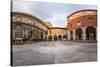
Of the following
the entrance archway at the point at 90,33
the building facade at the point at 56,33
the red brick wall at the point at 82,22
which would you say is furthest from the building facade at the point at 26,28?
the entrance archway at the point at 90,33

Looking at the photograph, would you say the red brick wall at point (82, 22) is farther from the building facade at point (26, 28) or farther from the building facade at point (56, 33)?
the building facade at point (26, 28)

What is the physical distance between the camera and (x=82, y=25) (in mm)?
3014

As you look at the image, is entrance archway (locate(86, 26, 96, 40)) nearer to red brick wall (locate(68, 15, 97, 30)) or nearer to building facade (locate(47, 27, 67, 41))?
red brick wall (locate(68, 15, 97, 30))

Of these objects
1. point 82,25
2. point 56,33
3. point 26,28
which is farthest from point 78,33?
point 26,28

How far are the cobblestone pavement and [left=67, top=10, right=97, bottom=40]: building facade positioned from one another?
0.42ft

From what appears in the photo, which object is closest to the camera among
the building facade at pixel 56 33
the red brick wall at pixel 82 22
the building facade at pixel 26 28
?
the building facade at pixel 26 28

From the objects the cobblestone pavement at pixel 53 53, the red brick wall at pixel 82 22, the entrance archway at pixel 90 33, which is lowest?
the cobblestone pavement at pixel 53 53

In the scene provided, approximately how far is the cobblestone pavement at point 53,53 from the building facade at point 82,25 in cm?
13

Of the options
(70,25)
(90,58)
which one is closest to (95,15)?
(70,25)

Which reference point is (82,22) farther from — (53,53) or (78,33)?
(53,53)

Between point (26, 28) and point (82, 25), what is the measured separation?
0.93m

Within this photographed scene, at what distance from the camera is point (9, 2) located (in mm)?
2590

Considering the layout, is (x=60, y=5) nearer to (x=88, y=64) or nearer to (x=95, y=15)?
(x=95, y=15)

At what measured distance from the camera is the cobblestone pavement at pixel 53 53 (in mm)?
2643
